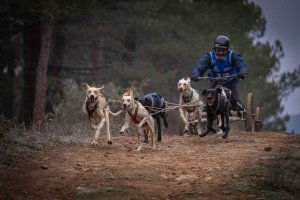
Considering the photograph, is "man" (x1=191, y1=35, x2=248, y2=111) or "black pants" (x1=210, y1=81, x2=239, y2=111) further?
"black pants" (x1=210, y1=81, x2=239, y2=111)

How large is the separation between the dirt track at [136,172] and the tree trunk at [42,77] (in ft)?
16.9

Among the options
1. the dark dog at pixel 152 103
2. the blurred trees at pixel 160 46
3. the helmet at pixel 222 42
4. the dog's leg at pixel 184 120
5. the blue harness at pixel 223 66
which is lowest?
the dog's leg at pixel 184 120

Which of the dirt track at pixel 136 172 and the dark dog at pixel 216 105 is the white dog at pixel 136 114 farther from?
the dark dog at pixel 216 105

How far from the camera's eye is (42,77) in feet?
62.3

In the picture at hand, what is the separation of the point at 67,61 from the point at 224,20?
912 centimetres

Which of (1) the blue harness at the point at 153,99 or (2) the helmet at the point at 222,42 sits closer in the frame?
(1) the blue harness at the point at 153,99

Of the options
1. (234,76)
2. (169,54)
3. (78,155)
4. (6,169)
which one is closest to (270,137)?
(234,76)

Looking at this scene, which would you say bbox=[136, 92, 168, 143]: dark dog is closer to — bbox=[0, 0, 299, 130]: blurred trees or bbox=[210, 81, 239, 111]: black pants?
bbox=[210, 81, 239, 111]: black pants

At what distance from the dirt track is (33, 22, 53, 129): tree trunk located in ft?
16.9

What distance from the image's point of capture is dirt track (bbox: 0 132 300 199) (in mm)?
9156

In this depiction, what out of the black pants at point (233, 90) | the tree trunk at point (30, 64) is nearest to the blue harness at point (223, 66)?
the black pants at point (233, 90)

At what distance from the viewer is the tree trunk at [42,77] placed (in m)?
18.4

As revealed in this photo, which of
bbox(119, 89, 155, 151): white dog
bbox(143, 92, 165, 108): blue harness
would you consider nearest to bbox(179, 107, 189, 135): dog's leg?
bbox(143, 92, 165, 108): blue harness

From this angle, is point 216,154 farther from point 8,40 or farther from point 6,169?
point 8,40
